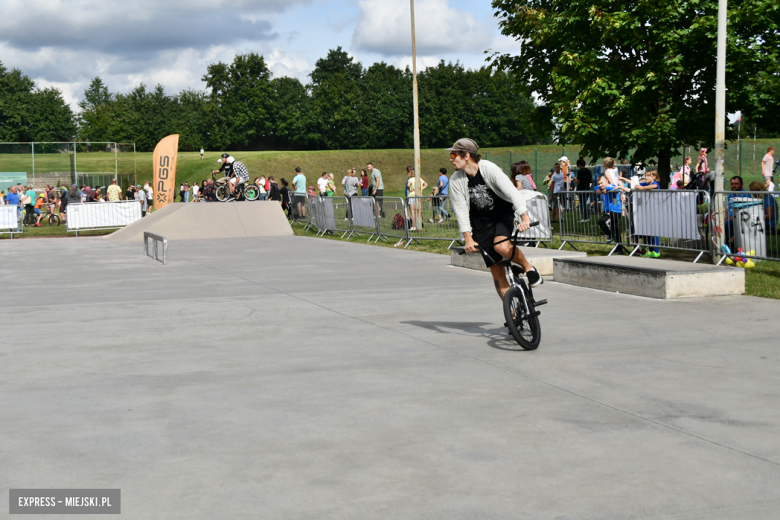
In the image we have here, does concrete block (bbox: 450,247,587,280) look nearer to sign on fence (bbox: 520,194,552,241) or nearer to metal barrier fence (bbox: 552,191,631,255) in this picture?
metal barrier fence (bbox: 552,191,631,255)

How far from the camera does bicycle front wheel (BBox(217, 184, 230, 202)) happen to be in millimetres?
27406

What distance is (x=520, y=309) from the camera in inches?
259

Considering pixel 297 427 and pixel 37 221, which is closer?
pixel 297 427

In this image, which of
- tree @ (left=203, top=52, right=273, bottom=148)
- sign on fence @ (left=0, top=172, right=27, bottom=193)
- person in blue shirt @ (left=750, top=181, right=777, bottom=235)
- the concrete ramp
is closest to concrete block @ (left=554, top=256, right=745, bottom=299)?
person in blue shirt @ (left=750, top=181, right=777, bottom=235)

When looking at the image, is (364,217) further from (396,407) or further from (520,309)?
(396,407)

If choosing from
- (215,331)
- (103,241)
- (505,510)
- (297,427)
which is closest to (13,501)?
(297,427)

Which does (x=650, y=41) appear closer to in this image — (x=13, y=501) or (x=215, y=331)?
(x=215, y=331)

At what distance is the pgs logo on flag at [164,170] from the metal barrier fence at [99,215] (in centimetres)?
189

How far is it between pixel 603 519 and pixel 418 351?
359 cm

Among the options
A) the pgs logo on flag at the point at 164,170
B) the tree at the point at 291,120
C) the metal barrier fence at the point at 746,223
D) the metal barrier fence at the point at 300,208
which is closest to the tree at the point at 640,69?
the metal barrier fence at the point at 300,208

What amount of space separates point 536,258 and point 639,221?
96.4 inches

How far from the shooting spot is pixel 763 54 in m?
20.3

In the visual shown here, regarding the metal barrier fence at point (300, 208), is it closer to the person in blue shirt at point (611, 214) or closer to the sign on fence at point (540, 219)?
the sign on fence at point (540, 219)

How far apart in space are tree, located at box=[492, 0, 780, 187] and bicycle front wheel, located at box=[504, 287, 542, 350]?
51.9 ft
